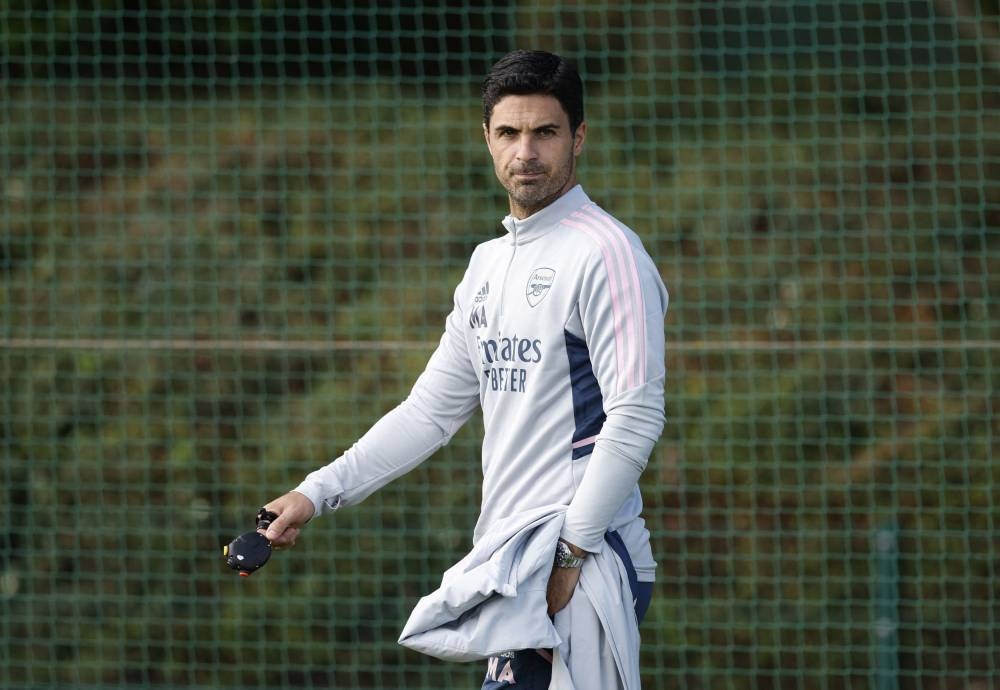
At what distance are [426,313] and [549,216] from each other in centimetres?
363

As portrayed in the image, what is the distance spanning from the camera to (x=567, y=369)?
2732 mm

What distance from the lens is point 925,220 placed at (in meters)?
6.14

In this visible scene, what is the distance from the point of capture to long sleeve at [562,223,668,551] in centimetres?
259

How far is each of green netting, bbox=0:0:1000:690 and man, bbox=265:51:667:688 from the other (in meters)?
3.19

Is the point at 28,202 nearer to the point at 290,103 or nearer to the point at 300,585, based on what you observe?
the point at 290,103

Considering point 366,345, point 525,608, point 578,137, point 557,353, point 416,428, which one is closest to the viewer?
point 525,608

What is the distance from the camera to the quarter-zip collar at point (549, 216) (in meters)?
2.82

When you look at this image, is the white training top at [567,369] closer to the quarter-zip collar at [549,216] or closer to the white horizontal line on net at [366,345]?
the quarter-zip collar at [549,216]

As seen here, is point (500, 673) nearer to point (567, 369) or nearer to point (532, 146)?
point (567, 369)

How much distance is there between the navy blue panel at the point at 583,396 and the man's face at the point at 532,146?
0.98 feet

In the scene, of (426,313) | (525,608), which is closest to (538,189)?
(525,608)

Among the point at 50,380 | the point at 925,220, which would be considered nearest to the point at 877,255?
the point at 925,220

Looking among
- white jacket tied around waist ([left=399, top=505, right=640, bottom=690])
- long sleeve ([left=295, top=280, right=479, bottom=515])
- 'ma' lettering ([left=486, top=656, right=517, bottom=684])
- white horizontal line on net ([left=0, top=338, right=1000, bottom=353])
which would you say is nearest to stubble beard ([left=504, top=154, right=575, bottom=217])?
long sleeve ([left=295, top=280, right=479, bottom=515])

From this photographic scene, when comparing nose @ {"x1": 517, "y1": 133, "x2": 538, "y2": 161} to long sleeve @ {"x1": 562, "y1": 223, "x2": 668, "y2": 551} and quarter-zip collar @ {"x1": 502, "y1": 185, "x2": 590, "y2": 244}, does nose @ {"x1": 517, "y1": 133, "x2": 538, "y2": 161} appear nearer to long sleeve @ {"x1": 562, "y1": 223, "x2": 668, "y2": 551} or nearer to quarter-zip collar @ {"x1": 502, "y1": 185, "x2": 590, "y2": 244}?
quarter-zip collar @ {"x1": 502, "y1": 185, "x2": 590, "y2": 244}
